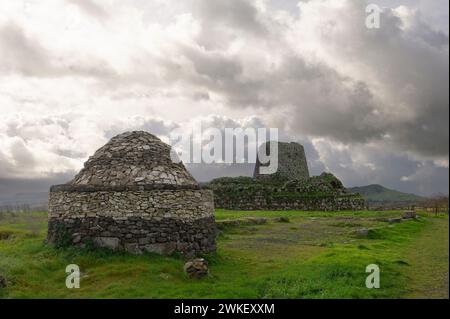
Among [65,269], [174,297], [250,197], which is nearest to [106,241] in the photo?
[65,269]

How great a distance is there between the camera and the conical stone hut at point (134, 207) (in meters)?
14.4

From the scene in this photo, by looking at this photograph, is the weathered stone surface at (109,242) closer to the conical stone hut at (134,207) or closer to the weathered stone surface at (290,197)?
the conical stone hut at (134,207)

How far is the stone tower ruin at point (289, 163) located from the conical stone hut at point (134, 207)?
39878 millimetres

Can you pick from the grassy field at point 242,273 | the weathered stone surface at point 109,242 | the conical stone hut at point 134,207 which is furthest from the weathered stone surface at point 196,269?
the weathered stone surface at point 109,242

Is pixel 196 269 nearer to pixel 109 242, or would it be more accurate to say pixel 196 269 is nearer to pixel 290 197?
pixel 109 242

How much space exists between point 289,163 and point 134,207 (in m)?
43.9

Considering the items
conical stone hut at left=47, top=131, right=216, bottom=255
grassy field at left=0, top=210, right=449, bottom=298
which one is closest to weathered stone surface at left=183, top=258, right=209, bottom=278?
grassy field at left=0, top=210, right=449, bottom=298

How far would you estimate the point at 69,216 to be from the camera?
1504cm

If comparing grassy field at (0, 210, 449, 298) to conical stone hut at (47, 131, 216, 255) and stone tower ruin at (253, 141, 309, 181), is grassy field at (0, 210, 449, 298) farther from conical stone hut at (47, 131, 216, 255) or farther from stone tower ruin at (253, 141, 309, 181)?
stone tower ruin at (253, 141, 309, 181)

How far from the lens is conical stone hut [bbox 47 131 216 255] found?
14375 millimetres

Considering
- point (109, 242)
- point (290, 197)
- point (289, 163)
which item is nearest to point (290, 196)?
point (290, 197)
